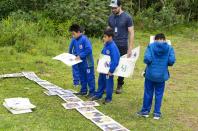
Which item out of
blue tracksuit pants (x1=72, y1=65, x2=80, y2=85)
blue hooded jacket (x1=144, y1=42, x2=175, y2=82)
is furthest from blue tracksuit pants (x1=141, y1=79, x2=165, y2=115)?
blue tracksuit pants (x1=72, y1=65, x2=80, y2=85)

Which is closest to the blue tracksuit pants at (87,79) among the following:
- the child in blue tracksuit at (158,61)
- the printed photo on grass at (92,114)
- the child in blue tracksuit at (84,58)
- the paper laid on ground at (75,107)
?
the child in blue tracksuit at (84,58)

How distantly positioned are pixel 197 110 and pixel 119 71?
1.51 meters

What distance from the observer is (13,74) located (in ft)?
32.3

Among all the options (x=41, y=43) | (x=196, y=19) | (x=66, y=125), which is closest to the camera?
(x=66, y=125)

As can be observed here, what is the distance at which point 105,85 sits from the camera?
8023 millimetres

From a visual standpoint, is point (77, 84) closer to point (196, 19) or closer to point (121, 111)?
point (121, 111)

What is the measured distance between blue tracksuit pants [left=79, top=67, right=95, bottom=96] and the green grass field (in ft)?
1.52

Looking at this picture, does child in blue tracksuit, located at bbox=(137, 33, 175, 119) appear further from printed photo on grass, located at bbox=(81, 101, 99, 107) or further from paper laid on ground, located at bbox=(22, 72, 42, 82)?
paper laid on ground, located at bbox=(22, 72, 42, 82)

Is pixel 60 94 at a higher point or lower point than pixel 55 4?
lower

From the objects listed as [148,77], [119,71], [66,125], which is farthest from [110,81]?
[66,125]

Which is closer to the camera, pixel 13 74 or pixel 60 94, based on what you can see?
pixel 60 94

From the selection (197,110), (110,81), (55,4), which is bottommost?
(197,110)

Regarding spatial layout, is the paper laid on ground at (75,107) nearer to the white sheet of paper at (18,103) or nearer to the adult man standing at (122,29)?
the white sheet of paper at (18,103)

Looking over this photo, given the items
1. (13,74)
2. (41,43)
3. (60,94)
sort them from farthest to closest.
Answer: (41,43)
(13,74)
(60,94)
